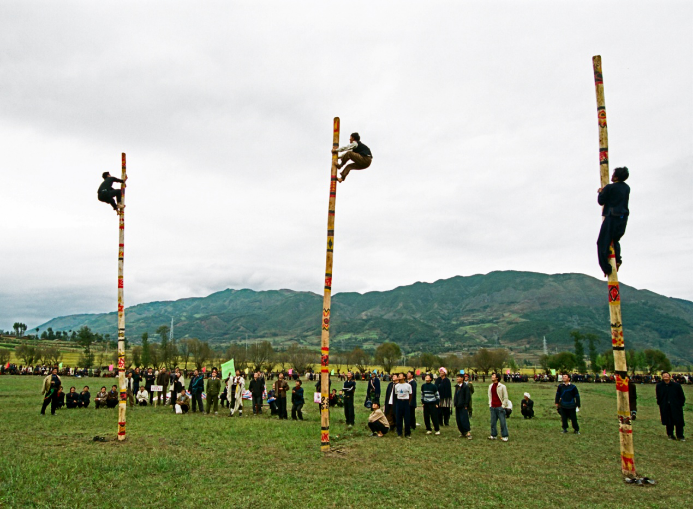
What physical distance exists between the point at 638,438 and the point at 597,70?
12.1 meters

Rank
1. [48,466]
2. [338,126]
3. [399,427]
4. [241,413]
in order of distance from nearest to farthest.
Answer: [48,466], [338,126], [399,427], [241,413]

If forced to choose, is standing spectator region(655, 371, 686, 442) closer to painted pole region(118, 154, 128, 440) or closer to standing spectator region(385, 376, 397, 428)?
standing spectator region(385, 376, 397, 428)

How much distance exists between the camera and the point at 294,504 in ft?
24.5

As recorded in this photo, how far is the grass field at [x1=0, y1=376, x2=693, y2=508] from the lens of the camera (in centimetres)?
778

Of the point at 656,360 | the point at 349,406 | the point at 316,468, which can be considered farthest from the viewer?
the point at 656,360

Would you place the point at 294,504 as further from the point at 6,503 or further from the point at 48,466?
the point at 48,466

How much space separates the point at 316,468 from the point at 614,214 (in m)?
7.97

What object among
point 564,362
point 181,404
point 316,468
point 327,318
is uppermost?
point 327,318

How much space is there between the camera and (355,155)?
1223 centimetres

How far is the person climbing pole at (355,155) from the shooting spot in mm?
12242

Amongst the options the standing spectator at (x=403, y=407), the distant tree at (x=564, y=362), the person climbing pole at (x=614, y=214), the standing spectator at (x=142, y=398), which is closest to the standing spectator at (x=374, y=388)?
the standing spectator at (x=403, y=407)

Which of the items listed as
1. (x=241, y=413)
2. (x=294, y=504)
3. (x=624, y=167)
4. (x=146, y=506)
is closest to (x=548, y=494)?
(x=294, y=504)

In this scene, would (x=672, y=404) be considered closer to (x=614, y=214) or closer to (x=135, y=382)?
(x=614, y=214)

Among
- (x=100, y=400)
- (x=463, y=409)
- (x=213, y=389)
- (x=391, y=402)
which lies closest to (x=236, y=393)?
(x=213, y=389)
